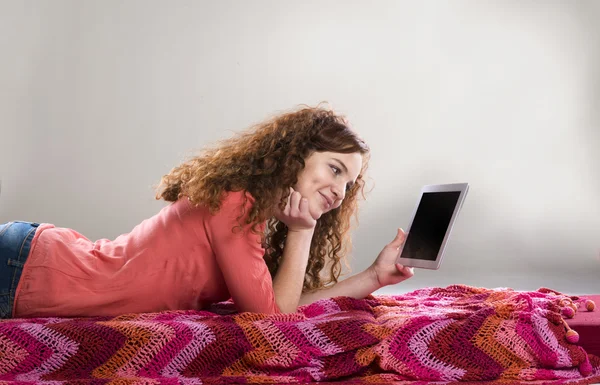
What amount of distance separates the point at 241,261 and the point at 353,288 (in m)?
0.51

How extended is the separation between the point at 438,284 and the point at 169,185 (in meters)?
1.81

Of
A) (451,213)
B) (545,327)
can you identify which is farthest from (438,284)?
(545,327)

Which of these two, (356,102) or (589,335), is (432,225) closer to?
(589,335)

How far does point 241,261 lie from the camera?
6.93ft

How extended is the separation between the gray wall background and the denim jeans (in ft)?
6.43

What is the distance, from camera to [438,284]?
3826mm

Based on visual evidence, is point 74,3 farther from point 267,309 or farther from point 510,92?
point 267,309

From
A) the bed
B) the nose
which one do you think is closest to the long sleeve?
the nose

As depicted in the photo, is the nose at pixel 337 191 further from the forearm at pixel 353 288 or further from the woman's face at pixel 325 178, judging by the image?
the forearm at pixel 353 288

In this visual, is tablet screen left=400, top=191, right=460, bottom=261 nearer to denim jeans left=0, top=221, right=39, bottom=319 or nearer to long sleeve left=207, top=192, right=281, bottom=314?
long sleeve left=207, top=192, right=281, bottom=314

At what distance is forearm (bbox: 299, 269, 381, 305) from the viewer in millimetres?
2492

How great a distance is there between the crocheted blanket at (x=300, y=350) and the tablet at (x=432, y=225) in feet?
1.09

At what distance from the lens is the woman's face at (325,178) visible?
2.27 metres

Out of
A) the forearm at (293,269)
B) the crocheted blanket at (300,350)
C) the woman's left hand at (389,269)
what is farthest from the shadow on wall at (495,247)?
the crocheted blanket at (300,350)
